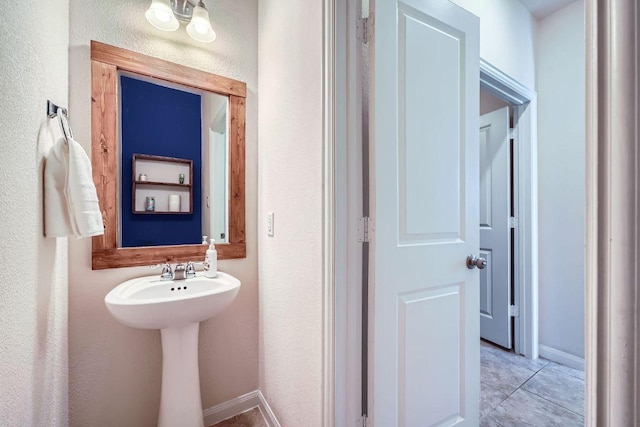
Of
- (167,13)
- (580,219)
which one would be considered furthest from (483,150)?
(167,13)

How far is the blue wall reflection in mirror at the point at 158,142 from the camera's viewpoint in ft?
4.46

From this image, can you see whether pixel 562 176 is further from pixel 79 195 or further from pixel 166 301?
pixel 79 195

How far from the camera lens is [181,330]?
1.28 meters

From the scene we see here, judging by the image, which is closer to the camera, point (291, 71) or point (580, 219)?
point (291, 71)

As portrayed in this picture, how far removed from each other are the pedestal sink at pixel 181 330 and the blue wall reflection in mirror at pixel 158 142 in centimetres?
25

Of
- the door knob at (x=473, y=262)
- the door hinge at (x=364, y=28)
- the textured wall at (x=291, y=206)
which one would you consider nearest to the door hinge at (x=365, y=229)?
the textured wall at (x=291, y=206)

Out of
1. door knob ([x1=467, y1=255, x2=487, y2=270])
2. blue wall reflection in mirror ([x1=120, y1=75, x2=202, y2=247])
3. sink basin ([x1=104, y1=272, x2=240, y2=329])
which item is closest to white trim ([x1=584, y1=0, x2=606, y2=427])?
door knob ([x1=467, y1=255, x2=487, y2=270])

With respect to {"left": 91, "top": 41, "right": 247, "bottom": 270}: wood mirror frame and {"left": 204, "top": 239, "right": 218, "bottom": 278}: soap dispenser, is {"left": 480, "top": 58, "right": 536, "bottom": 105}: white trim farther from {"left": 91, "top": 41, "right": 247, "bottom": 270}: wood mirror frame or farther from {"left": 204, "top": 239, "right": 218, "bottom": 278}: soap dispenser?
{"left": 204, "top": 239, "right": 218, "bottom": 278}: soap dispenser

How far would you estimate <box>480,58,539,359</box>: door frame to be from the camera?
210 cm

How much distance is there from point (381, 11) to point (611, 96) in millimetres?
900

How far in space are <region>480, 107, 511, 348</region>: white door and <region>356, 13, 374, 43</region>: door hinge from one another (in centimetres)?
178

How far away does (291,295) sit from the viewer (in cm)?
125

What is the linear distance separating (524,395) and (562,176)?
1.60 m

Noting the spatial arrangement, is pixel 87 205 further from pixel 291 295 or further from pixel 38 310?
A: pixel 291 295
